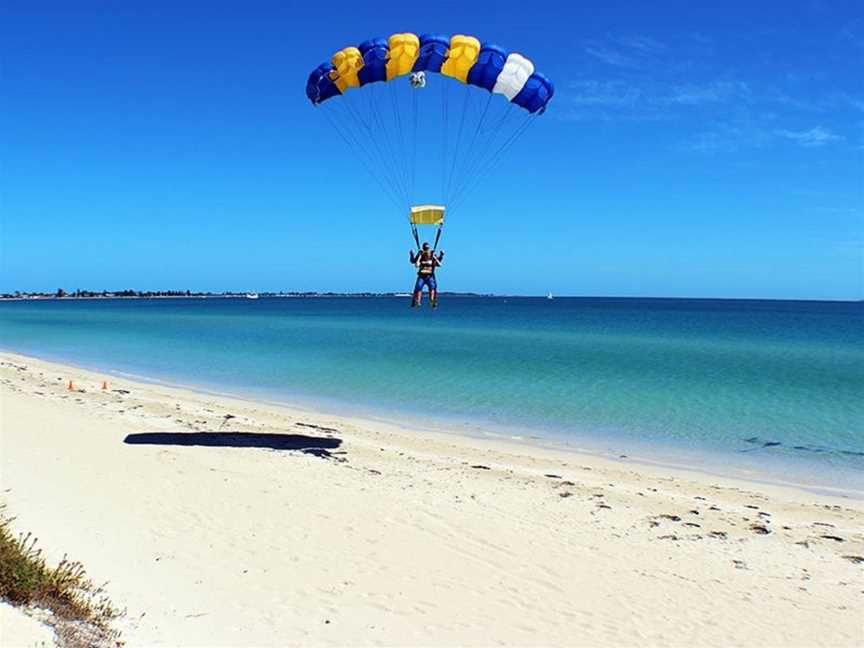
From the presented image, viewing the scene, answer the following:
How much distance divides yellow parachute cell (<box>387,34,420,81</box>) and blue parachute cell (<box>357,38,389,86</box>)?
0.11 meters

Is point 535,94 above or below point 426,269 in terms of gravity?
above

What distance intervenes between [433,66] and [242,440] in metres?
8.03

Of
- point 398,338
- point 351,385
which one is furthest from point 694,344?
point 351,385

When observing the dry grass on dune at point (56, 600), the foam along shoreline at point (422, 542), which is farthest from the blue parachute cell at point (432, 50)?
the dry grass on dune at point (56, 600)

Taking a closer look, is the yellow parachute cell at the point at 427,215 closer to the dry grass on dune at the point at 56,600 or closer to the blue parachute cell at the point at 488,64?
the blue parachute cell at the point at 488,64

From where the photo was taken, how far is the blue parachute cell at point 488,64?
1241cm

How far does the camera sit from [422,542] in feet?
23.4

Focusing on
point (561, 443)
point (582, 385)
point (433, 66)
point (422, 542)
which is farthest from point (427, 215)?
point (582, 385)

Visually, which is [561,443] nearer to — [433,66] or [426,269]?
[426,269]

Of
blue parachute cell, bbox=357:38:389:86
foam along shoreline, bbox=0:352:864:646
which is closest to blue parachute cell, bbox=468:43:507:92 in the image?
blue parachute cell, bbox=357:38:389:86

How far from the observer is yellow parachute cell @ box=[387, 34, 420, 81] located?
12.1 m

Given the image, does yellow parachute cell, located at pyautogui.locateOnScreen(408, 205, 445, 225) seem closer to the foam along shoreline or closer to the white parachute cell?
the white parachute cell

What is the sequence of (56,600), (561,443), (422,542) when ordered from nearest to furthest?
(56,600) → (422,542) → (561,443)

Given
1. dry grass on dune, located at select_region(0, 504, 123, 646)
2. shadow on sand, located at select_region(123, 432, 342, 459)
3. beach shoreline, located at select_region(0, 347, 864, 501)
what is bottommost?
beach shoreline, located at select_region(0, 347, 864, 501)
